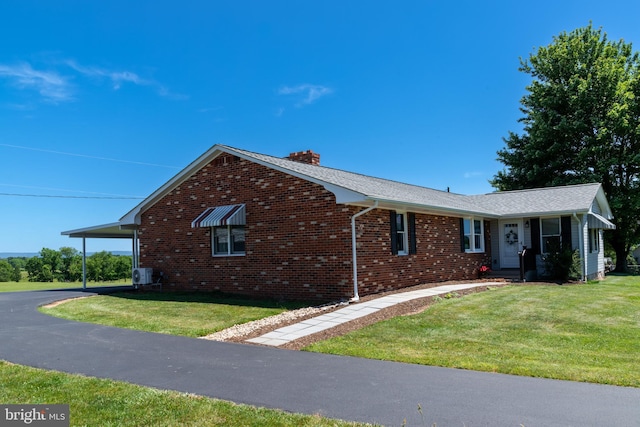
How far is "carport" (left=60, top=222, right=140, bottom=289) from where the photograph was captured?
62.0ft

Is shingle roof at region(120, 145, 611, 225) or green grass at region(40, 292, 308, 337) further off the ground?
shingle roof at region(120, 145, 611, 225)

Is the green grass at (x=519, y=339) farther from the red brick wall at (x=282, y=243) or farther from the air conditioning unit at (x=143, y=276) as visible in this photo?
the air conditioning unit at (x=143, y=276)

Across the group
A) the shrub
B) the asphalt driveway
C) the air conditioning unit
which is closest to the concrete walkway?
the asphalt driveway

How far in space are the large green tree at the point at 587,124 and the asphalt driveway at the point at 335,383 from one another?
25471mm

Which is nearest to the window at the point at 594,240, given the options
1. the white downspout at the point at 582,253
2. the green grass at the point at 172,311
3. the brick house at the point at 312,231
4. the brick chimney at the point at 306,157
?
the brick house at the point at 312,231

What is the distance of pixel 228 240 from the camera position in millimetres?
15516

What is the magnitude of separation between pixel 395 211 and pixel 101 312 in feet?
29.5

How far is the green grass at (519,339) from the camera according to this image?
21.5 ft

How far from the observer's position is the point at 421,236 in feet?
51.9

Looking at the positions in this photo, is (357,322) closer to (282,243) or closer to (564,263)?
(282,243)

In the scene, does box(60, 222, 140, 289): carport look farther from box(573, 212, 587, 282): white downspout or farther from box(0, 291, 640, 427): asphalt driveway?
box(573, 212, 587, 282): white downspout

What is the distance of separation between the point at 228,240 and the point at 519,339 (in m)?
9.90

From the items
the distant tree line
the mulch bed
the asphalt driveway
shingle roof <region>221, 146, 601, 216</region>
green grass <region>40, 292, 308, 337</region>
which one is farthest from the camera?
the distant tree line

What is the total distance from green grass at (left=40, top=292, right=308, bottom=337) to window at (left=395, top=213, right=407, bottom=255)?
4307mm
